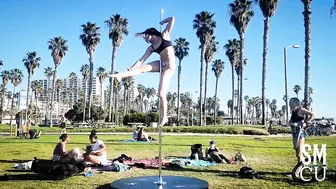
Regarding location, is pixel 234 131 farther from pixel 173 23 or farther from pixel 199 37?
pixel 173 23

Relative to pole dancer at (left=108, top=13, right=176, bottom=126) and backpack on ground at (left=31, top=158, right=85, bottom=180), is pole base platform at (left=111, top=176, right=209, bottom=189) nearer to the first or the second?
pole dancer at (left=108, top=13, right=176, bottom=126)

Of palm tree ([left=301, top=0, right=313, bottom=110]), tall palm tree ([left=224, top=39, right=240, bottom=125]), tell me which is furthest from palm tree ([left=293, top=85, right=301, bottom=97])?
palm tree ([left=301, top=0, right=313, bottom=110])

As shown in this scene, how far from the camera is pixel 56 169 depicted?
9711mm

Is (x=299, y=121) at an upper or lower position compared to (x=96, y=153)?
upper

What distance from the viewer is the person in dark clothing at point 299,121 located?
8.94 m

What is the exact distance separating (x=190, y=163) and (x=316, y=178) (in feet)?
15.9

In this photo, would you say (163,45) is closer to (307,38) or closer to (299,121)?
(299,121)

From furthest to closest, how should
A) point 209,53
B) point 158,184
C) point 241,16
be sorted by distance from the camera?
point 209,53 → point 241,16 → point 158,184

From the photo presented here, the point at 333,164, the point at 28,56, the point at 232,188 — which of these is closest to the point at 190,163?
the point at 232,188

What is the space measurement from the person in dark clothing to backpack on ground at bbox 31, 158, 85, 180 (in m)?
6.20

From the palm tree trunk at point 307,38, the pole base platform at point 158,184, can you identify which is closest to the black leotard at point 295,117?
the pole base platform at point 158,184

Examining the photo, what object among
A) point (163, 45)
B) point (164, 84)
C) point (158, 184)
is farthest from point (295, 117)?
point (163, 45)

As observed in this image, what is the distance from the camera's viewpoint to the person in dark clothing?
8.94 m

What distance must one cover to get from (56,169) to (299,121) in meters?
6.94
